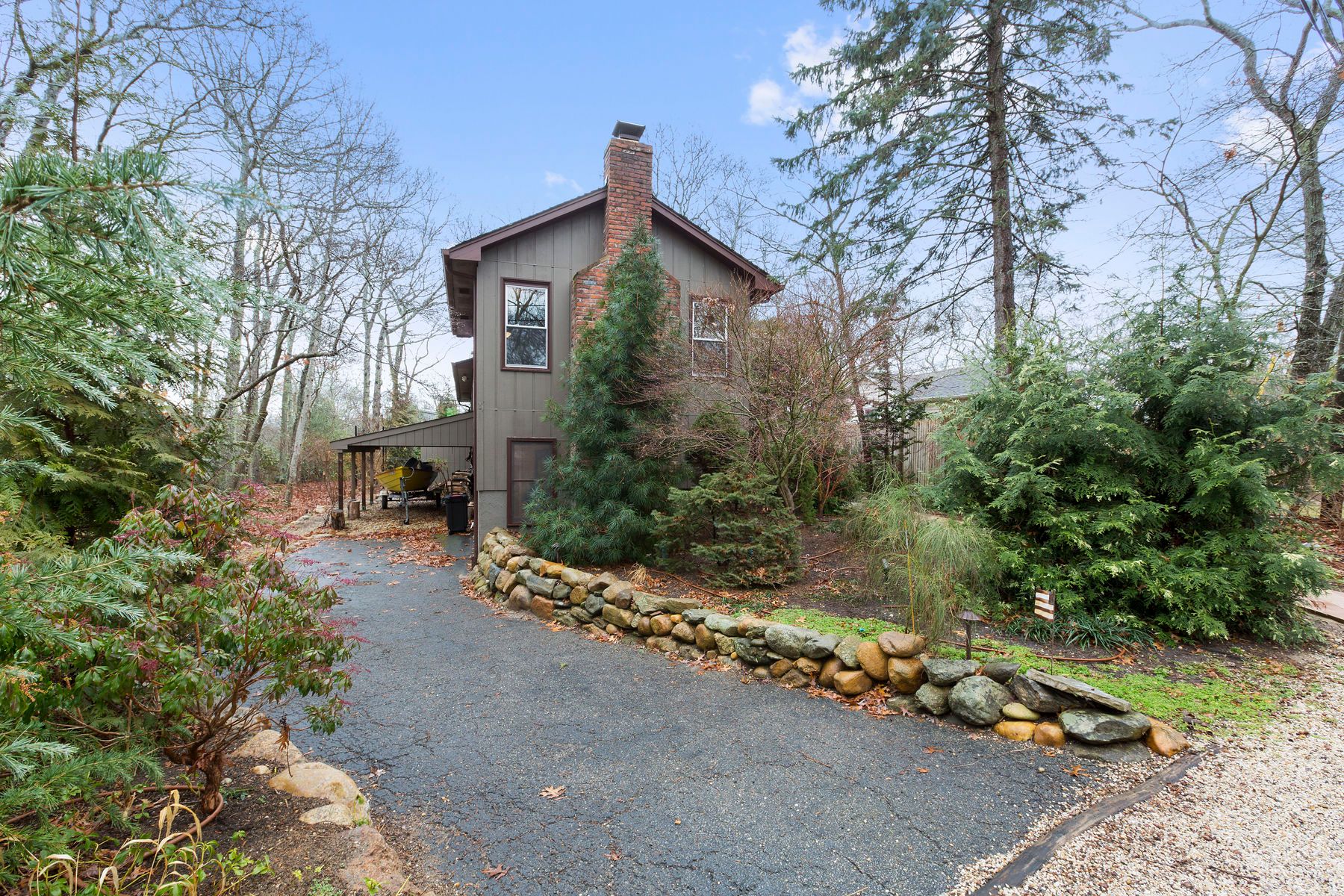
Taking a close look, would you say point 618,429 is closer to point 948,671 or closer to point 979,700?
point 948,671

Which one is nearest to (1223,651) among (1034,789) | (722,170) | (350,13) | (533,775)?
(1034,789)

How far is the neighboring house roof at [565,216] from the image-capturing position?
938 cm

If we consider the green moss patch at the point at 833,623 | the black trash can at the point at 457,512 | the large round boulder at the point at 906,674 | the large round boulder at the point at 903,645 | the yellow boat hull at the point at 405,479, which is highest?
the yellow boat hull at the point at 405,479

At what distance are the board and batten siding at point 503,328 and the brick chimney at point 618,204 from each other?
1.81ft

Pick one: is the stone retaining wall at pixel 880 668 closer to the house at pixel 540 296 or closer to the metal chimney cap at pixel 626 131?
the house at pixel 540 296

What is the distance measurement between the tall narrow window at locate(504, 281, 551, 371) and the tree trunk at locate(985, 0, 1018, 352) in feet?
24.4

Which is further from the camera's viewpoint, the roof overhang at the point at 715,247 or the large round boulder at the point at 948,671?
the roof overhang at the point at 715,247

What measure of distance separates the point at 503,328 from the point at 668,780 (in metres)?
7.93

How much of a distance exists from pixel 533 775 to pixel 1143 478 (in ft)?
19.4

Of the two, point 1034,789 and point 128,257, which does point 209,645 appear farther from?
point 1034,789

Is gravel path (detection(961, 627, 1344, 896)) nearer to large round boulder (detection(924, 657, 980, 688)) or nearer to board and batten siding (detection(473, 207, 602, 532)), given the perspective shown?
large round boulder (detection(924, 657, 980, 688))

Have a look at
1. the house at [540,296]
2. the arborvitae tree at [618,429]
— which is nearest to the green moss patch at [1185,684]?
the arborvitae tree at [618,429]

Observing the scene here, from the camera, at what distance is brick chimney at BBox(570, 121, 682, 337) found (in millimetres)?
9492

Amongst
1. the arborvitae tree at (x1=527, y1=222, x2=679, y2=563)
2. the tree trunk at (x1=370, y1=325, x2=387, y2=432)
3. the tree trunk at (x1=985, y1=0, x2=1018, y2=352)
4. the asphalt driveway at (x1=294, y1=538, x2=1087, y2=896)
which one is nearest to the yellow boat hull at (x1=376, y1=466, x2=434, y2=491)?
the tree trunk at (x1=370, y1=325, x2=387, y2=432)
